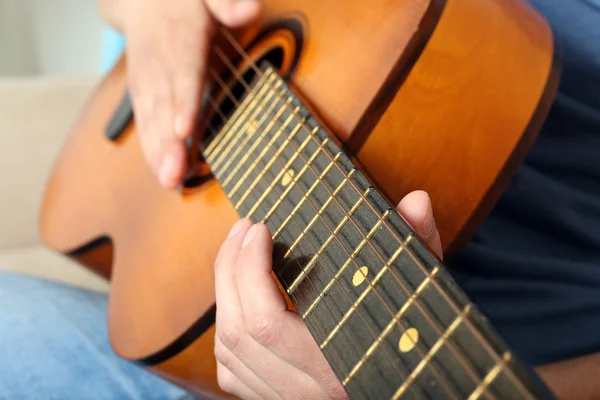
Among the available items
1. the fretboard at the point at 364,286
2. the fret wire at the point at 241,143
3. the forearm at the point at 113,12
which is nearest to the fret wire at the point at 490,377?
the fretboard at the point at 364,286

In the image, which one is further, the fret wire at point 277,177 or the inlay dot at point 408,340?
the fret wire at point 277,177

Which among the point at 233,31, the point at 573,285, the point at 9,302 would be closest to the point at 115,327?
the point at 9,302

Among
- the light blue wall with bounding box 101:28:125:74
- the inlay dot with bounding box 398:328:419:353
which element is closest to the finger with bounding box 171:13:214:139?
the inlay dot with bounding box 398:328:419:353

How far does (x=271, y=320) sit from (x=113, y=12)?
76 cm

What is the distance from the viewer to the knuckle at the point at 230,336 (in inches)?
16.2

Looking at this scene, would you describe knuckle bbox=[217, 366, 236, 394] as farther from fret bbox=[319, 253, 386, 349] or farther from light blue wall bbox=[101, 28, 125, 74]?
light blue wall bbox=[101, 28, 125, 74]

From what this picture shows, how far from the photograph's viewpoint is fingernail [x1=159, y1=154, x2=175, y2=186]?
2.03 ft

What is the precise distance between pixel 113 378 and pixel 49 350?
9cm

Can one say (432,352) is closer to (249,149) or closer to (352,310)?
(352,310)

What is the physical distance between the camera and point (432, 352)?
10.8 inches

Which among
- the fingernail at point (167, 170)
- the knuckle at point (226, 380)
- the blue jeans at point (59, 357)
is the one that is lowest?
the blue jeans at point (59, 357)

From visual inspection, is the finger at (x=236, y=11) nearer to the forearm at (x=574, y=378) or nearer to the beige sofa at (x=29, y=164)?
the forearm at (x=574, y=378)

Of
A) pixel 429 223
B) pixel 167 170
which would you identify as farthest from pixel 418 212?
pixel 167 170

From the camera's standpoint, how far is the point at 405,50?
1.54 feet
